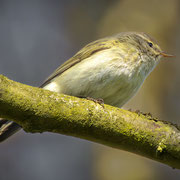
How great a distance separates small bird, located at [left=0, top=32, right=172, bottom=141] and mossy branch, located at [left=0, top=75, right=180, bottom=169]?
719 mm

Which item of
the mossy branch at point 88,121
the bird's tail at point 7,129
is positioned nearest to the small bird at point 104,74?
the bird's tail at point 7,129

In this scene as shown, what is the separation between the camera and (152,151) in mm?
2447

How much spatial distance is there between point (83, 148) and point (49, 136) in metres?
1.16

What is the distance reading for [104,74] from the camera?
321 centimetres

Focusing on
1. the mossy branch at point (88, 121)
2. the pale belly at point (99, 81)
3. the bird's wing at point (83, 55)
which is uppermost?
the bird's wing at point (83, 55)

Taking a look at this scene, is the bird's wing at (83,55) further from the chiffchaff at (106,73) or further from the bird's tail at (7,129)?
the bird's tail at (7,129)

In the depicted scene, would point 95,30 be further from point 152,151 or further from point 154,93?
point 152,151

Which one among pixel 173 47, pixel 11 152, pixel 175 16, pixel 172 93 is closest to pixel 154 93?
pixel 172 93

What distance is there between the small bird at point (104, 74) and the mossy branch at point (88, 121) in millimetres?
719

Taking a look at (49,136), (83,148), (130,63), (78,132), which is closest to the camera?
(78,132)

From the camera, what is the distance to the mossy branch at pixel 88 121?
2.17 m

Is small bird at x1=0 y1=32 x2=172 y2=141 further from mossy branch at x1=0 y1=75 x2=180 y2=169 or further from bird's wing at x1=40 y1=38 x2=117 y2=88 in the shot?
mossy branch at x1=0 y1=75 x2=180 y2=169

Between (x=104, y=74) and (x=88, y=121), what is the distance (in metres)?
0.97

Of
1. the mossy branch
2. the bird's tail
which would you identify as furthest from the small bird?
the mossy branch
